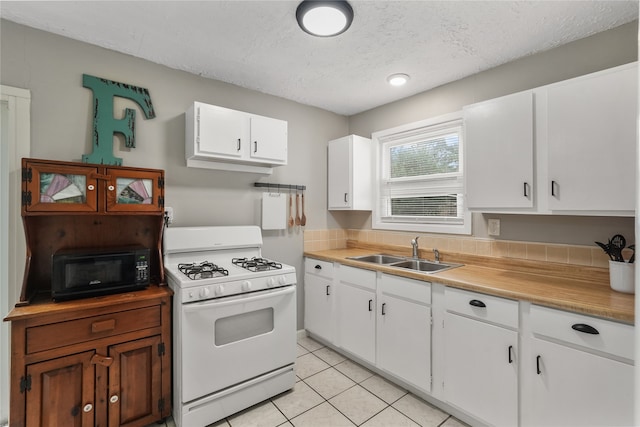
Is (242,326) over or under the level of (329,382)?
over

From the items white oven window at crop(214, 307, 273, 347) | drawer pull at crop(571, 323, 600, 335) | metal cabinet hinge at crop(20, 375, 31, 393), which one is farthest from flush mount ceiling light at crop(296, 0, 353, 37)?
metal cabinet hinge at crop(20, 375, 31, 393)

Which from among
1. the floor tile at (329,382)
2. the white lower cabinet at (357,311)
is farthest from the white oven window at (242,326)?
the white lower cabinet at (357,311)

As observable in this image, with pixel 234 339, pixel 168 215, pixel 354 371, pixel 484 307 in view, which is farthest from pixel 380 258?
pixel 168 215

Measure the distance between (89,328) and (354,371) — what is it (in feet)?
6.11

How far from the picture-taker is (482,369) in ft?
5.69

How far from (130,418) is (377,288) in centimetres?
173

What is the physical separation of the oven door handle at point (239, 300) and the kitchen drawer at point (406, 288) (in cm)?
69

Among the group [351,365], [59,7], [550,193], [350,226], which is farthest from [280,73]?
[351,365]

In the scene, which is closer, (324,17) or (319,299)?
(324,17)

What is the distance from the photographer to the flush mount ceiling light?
1.59 meters

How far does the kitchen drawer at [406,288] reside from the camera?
2008 mm

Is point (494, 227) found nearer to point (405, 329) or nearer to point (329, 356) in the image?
point (405, 329)

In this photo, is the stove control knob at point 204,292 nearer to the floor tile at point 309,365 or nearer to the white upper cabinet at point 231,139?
the white upper cabinet at point 231,139

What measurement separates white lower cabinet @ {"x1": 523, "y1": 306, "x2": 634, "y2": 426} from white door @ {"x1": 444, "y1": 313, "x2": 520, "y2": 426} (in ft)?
0.30
